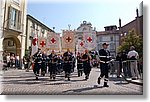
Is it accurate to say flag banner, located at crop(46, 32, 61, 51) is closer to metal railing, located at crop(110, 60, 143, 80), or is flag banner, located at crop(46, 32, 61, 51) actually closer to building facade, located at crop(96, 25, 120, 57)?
building facade, located at crop(96, 25, 120, 57)

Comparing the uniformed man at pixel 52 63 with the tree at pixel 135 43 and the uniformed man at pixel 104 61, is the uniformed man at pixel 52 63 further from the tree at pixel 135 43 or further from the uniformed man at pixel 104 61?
the tree at pixel 135 43

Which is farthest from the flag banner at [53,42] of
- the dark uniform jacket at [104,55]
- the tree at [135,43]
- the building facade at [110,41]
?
the tree at [135,43]

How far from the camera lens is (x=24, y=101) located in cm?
391

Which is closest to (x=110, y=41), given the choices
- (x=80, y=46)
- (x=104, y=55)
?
(x=80, y=46)

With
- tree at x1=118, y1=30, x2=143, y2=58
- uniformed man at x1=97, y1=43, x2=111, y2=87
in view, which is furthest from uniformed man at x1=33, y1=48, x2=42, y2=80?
tree at x1=118, y1=30, x2=143, y2=58

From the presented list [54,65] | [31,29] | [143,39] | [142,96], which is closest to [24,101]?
[142,96]

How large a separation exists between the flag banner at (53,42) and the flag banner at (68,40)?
7.8 inches

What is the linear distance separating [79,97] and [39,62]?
2.77m

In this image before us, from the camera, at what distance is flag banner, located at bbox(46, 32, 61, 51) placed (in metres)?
6.47

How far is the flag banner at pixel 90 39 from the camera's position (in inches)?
238

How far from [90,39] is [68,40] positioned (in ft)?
1.94

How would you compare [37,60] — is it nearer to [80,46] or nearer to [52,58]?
[52,58]

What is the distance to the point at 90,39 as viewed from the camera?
6.06 metres

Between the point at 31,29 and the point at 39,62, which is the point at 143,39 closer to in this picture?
the point at 39,62
